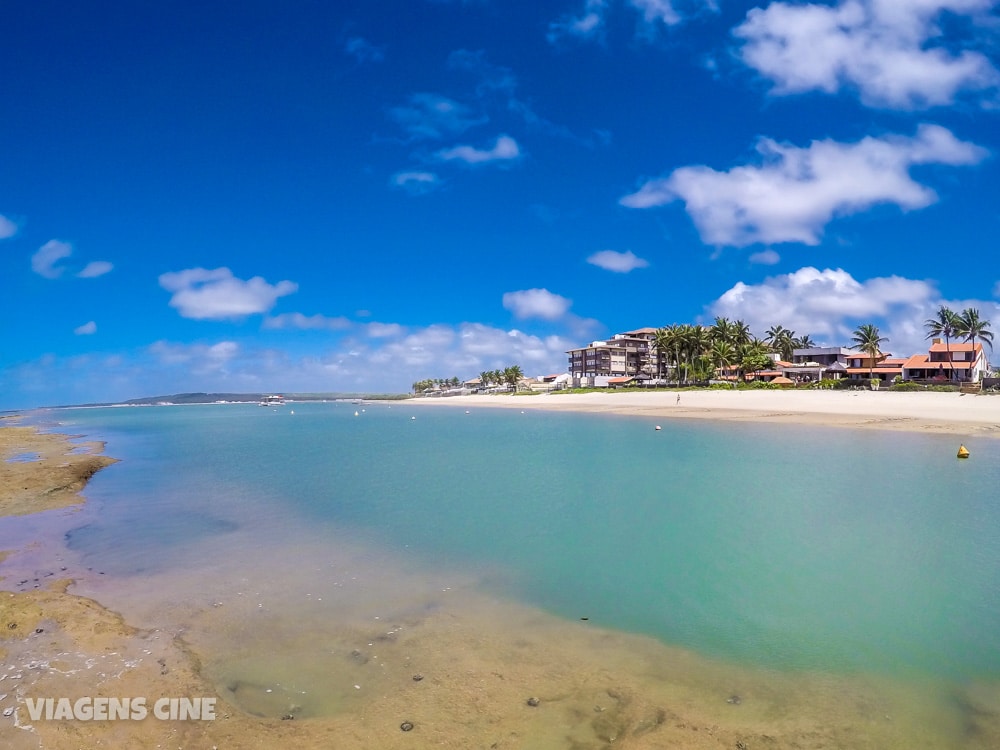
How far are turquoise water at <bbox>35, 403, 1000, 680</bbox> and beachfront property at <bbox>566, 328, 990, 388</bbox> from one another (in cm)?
5840

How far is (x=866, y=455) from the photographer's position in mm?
26219

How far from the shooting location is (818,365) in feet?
312

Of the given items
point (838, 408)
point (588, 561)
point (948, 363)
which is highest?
point (948, 363)

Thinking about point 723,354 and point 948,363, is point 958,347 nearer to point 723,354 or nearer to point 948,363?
point 948,363

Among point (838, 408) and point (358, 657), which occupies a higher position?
point (838, 408)

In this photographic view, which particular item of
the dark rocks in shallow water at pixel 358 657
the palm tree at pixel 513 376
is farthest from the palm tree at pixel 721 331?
the dark rocks in shallow water at pixel 358 657

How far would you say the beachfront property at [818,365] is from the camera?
83.2m

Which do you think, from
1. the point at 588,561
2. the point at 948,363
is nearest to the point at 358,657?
the point at 588,561

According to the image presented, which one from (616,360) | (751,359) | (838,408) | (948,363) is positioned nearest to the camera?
(838,408)

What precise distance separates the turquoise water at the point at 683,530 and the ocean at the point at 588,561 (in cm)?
7

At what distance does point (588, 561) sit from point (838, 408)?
1967 inches

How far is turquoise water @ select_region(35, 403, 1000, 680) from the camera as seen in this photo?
862 centimetres

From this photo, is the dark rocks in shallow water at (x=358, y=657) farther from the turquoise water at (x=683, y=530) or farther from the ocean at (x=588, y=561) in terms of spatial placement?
the turquoise water at (x=683, y=530)

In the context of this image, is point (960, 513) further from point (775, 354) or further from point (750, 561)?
point (775, 354)
